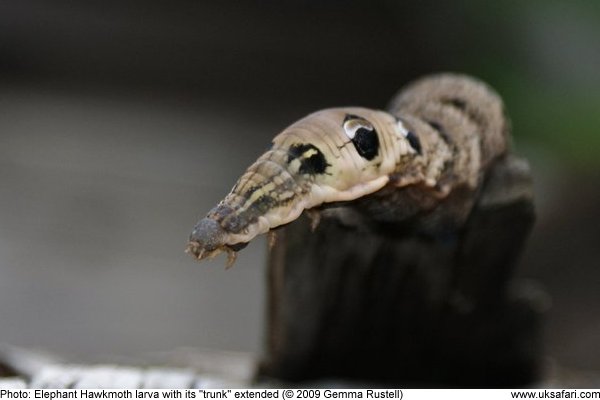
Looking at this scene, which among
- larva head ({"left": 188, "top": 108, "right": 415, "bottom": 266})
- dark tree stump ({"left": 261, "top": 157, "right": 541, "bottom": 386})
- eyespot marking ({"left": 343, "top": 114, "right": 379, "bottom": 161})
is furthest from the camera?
dark tree stump ({"left": 261, "top": 157, "right": 541, "bottom": 386})

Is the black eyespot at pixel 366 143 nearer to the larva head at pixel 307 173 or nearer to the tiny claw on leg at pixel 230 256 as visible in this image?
the larva head at pixel 307 173

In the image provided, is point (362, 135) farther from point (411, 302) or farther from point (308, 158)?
point (411, 302)

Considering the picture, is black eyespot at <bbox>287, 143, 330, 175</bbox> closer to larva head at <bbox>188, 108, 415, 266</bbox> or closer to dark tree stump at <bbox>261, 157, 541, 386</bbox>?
larva head at <bbox>188, 108, 415, 266</bbox>

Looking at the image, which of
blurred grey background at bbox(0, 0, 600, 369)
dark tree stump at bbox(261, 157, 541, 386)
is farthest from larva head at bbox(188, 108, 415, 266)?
blurred grey background at bbox(0, 0, 600, 369)
